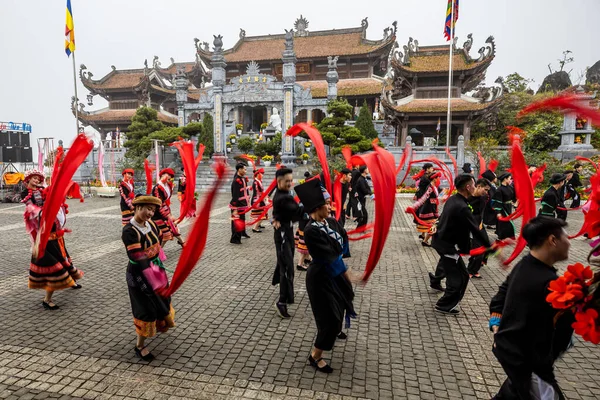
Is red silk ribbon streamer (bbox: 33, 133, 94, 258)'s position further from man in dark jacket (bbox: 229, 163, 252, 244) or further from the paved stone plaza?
man in dark jacket (bbox: 229, 163, 252, 244)

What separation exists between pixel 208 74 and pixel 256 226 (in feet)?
104

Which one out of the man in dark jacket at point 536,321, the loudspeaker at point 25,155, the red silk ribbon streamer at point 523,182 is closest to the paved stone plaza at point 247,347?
the man in dark jacket at point 536,321

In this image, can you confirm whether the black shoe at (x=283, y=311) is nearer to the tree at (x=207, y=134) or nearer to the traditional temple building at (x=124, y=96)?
the tree at (x=207, y=134)

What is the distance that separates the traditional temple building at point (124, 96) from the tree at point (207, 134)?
8644 millimetres

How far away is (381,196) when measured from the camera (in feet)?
7.88

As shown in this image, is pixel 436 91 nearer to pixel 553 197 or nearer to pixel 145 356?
pixel 553 197

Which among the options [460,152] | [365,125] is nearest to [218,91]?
[365,125]

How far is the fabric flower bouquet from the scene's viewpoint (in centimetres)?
189

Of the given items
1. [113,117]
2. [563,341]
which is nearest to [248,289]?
[563,341]

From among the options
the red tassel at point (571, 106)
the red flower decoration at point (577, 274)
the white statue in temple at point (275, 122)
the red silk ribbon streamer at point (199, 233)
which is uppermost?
the white statue in temple at point (275, 122)

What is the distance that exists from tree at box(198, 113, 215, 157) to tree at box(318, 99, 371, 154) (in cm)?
853

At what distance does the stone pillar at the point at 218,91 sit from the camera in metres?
25.7

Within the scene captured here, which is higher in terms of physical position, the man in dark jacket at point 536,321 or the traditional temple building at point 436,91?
the traditional temple building at point 436,91

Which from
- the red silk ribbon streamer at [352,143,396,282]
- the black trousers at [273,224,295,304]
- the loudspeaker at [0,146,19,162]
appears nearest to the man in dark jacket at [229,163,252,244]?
the black trousers at [273,224,295,304]
